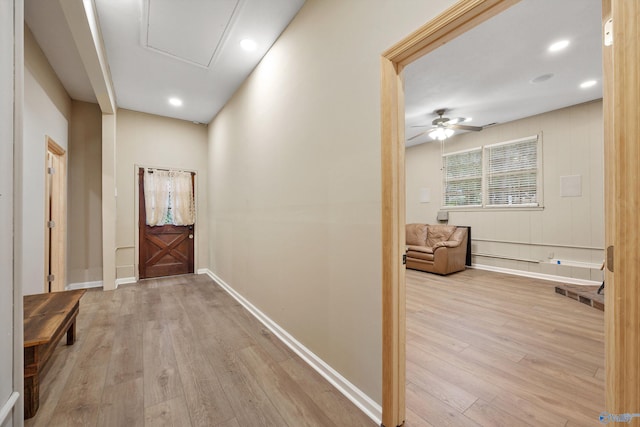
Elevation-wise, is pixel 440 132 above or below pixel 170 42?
below

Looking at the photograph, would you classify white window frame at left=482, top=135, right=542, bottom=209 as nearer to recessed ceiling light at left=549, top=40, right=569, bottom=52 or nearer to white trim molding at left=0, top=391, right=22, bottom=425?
recessed ceiling light at left=549, top=40, right=569, bottom=52

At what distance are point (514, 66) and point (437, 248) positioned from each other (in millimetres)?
3182

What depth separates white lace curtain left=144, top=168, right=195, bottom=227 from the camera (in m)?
4.88

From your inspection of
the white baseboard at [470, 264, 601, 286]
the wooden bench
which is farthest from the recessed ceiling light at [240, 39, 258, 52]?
the white baseboard at [470, 264, 601, 286]

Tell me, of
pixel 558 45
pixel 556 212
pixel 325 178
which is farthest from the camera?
pixel 556 212

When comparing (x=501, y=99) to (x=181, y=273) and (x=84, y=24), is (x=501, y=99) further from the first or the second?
(x=181, y=273)

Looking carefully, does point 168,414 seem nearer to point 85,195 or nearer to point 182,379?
point 182,379

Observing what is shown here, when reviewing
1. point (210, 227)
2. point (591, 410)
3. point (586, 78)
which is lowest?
point (591, 410)

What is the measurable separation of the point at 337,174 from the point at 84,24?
2.45 metres

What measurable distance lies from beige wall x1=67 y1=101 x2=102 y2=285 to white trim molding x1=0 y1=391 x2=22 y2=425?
4348mm

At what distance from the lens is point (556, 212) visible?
15.2ft

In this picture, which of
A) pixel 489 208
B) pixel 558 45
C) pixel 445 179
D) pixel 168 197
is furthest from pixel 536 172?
pixel 168 197

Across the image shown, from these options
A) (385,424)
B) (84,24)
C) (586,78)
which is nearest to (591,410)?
(385,424)

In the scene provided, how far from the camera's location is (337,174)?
1.94 metres
